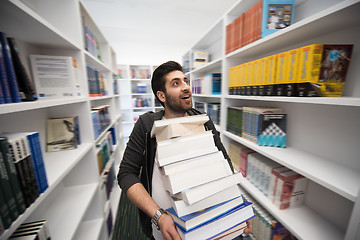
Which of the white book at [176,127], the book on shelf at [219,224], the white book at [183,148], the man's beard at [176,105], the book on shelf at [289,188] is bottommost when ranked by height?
the book on shelf at [289,188]

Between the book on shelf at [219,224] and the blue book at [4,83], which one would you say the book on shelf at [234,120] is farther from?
the blue book at [4,83]

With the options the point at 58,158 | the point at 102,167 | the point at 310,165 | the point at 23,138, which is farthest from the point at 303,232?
the point at 102,167

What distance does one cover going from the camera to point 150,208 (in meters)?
0.72

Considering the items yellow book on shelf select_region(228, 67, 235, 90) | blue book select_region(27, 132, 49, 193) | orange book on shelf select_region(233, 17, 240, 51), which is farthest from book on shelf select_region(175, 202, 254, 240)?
orange book on shelf select_region(233, 17, 240, 51)

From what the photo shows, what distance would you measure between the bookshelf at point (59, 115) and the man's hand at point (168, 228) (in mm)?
516

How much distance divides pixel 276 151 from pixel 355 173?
377 mm

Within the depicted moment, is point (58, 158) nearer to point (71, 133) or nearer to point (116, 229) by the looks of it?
point (71, 133)

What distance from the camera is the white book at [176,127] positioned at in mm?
641

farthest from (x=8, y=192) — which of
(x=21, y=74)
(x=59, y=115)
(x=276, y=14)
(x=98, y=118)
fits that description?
(x=276, y=14)

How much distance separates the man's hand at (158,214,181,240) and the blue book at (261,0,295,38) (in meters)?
1.42

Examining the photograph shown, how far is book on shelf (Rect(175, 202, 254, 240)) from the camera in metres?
0.55

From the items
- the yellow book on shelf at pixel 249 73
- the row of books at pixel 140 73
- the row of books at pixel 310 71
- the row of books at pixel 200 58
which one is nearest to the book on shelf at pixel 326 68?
the row of books at pixel 310 71

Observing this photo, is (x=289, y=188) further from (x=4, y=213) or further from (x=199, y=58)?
(x=199, y=58)

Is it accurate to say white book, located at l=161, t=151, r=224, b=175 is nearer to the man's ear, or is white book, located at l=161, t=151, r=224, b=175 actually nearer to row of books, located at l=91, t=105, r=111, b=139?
the man's ear
